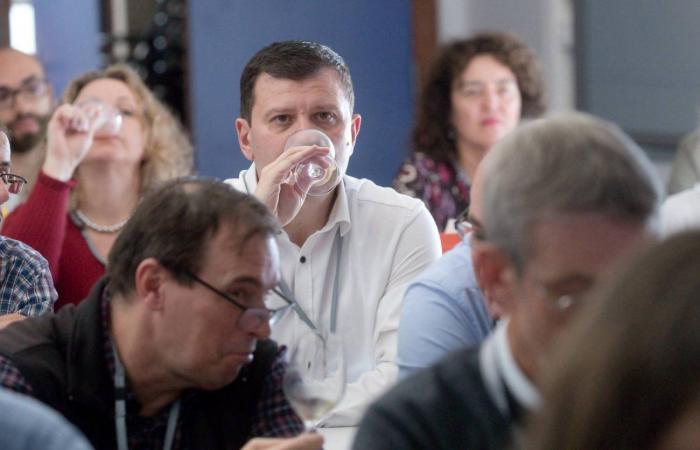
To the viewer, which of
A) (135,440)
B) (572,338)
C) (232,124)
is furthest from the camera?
(232,124)

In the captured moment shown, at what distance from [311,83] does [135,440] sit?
4.40 feet

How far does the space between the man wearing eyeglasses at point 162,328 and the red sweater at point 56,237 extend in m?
1.61

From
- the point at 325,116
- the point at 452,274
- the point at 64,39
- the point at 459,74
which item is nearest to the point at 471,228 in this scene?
the point at 452,274

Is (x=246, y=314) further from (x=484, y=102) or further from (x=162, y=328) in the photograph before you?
(x=484, y=102)

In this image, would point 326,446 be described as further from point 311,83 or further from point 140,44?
point 140,44

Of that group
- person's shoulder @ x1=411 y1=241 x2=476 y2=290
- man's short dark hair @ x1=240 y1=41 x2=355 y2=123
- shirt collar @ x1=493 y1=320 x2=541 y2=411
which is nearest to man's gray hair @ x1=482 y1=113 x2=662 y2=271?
shirt collar @ x1=493 y1=320 x2=541 y2=411

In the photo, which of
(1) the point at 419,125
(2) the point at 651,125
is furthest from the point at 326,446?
(2) the point at 651,125

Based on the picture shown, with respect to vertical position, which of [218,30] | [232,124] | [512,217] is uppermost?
[512,217]

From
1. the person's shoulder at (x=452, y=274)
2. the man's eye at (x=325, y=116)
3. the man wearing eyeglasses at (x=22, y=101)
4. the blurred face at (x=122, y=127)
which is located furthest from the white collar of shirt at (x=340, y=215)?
the man wearing eyeglasses at (x=22, y=101)

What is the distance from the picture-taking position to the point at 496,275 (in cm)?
177

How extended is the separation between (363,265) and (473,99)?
2071 mm

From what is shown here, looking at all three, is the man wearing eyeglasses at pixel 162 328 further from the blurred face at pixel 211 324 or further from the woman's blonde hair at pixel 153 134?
the woman's blonde hair at pixel 153 134

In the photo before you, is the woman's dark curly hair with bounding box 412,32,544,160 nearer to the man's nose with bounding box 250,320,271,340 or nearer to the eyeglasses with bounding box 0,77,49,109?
the eyeglasses with bounding box 0,77,49,109

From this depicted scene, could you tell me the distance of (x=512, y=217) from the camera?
1.72 metres
